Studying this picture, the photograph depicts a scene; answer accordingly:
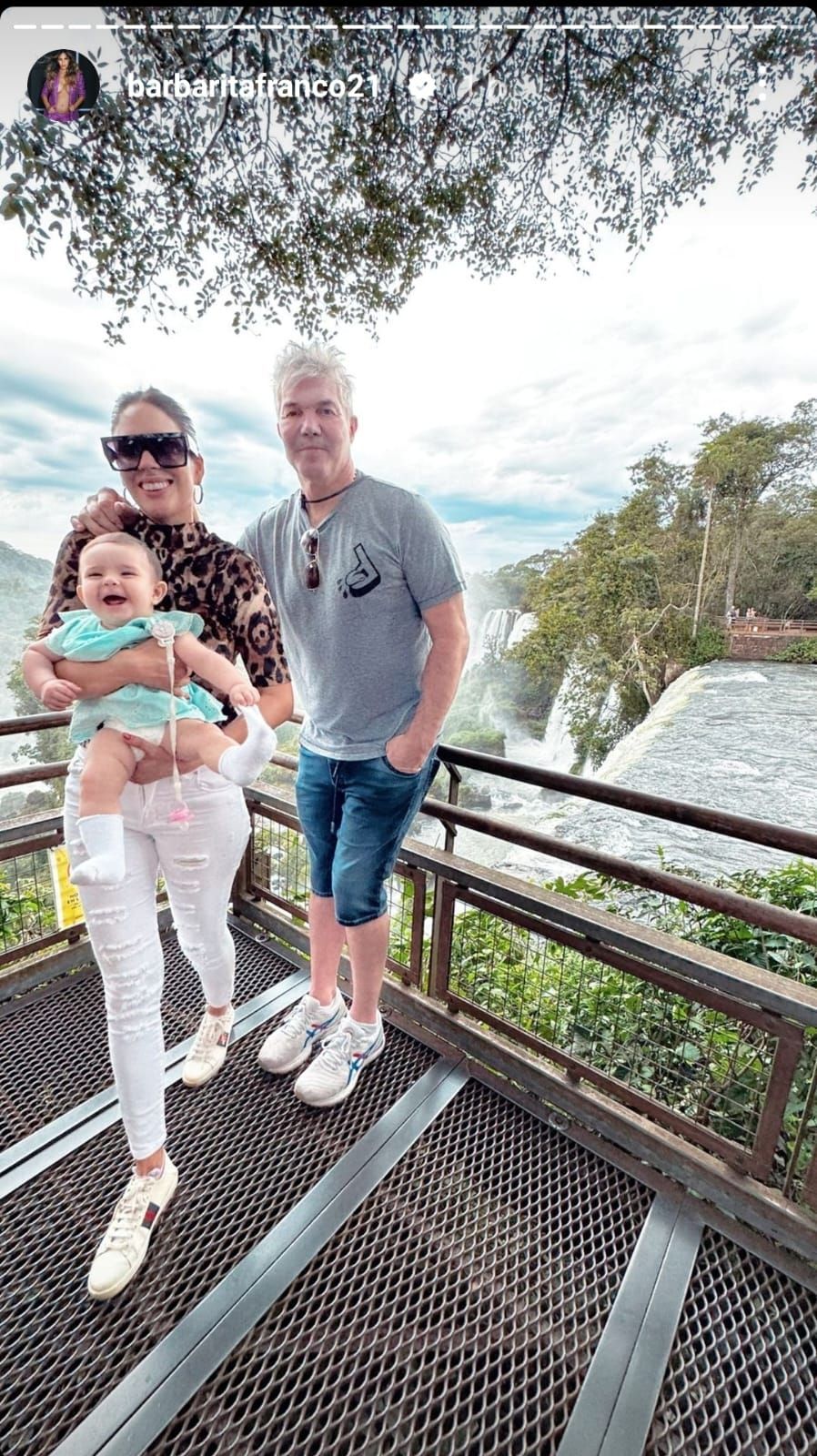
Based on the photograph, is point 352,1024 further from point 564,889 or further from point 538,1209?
point 564,889

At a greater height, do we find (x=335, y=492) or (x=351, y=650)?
(x=335, y=492)

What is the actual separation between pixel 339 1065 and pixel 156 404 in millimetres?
1450

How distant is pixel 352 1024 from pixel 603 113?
270 centimetres

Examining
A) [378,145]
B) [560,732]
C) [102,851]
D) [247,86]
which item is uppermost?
[378,145]

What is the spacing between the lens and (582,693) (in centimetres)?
1612

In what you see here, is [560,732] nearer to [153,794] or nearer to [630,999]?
[630,999]

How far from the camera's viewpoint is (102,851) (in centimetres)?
89

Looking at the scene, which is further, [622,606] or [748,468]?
[622,606]

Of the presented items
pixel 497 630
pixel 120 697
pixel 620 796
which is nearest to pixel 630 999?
pixel 620 796

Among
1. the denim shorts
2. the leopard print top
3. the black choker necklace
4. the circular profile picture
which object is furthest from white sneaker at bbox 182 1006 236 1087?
the circular profile picture

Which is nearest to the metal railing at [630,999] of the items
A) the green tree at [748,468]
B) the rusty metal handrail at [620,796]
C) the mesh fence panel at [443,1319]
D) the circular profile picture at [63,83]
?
the rusty metal handrail at [620,796]

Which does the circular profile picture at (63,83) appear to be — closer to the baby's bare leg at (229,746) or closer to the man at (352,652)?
the man at (352,652)

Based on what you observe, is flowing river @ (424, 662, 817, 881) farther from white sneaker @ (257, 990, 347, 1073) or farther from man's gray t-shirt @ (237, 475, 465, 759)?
man's gray t-shirt @ (237, 475, 465, 759)

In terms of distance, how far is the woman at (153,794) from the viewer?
0.94 meters
